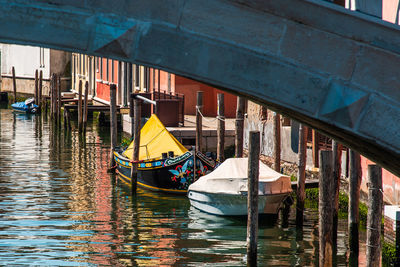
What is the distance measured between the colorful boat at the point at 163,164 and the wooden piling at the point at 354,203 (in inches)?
223

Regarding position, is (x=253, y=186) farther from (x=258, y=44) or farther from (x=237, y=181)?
(x=258, y=44)

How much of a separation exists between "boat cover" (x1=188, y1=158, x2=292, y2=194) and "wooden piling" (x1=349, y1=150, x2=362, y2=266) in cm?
247

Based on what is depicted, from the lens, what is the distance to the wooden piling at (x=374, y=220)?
8297 millimetres

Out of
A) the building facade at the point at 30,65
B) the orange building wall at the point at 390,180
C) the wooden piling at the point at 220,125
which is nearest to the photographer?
the orange building wall at the point at 390,180

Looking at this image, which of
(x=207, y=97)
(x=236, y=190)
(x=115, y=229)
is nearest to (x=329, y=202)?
(x=236, y=190)

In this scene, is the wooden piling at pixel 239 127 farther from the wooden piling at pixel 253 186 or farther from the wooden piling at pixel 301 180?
the wooden piling at pixel 253 186

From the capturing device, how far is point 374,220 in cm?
835

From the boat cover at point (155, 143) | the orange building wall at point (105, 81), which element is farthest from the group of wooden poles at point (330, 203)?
the orange building wall at point (105, 81)

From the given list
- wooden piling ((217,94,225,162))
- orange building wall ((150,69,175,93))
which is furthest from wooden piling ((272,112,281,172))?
orange building wall ((150,69,175,93))

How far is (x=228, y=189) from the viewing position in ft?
45.3

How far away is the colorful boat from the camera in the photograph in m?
16.4

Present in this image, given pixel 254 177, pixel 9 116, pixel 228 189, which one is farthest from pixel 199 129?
pixel 9 116

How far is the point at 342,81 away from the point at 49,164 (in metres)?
18.8

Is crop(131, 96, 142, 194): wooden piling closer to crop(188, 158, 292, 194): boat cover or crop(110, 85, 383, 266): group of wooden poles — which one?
crop(188, 158, 292, 194): boat cover
